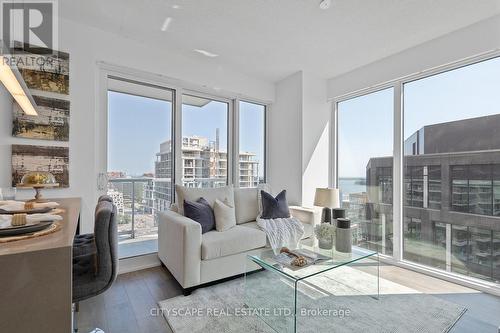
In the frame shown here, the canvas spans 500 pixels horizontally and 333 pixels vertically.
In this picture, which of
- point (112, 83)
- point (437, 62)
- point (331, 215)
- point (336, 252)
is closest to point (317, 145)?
point (331, 215)

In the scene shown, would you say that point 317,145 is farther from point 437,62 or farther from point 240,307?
point 240,307

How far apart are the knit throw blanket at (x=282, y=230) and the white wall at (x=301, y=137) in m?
0.71

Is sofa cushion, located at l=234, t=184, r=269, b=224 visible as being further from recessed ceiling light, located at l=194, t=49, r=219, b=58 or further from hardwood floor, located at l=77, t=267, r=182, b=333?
recessed ceiling light, located at l=194, t=49, r=219, b=58

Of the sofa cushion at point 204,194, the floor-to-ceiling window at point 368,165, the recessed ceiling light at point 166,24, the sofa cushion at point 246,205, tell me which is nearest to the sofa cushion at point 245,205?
the sofa cushion at point 246,205

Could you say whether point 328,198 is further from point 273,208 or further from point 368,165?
point 368,165

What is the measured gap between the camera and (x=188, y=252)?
7.11ft

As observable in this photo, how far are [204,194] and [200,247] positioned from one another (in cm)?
81

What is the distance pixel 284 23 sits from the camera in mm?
2484

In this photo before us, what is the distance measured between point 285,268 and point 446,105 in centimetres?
262

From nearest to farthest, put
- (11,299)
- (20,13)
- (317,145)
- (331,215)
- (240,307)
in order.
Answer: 1. (11,299)
2. (240,307)
3. (20,13)
4. (331,215)
5. (317,145)

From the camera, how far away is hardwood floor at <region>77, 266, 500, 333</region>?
70.2 inches

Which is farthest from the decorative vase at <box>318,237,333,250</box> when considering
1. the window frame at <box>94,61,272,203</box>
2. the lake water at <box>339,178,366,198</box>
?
the window frame at <box>94,61,272,203</box>

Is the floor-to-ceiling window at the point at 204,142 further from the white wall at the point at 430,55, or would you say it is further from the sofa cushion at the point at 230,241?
the white wall at the point at 430,55

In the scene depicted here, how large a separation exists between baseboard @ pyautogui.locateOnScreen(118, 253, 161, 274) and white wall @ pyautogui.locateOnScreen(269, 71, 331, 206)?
2.09 m
